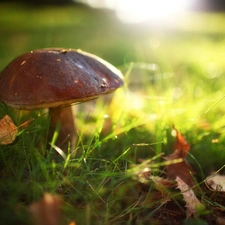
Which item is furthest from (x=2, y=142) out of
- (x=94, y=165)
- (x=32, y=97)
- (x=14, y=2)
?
(x=14, y=2)

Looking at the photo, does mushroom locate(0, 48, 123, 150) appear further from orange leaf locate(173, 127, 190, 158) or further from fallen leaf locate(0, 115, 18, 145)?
orange leaf locate(173, 127, 190, 158)

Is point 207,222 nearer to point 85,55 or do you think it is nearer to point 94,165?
point 94,165

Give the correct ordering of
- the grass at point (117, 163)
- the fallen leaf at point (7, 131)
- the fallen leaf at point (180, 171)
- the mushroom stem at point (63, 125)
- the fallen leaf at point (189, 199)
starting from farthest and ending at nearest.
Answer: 1. the mushroom stem at point (63, 125)
2. the fallen leaf at point (180, 171)
3. the fallen leaf at point (7, 131)
4. the fallen leaf at point (189, 199)
5. the grass at point (117, 163)

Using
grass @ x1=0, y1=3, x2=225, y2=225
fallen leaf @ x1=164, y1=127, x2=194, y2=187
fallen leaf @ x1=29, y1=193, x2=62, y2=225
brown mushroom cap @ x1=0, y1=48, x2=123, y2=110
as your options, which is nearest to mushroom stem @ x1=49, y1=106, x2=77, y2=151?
grass @ x1=0, y1=3, x2=225, y2=225

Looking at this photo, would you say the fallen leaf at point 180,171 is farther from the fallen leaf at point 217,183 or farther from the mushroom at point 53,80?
the mushroom at point 53,80

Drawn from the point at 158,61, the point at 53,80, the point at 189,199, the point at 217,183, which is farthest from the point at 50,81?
the point at 158,61

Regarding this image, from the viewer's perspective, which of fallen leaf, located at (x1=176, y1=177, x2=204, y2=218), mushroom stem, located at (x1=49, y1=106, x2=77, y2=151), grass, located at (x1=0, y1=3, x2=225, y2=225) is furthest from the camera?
mushroom stem, located at (x1=49, y1=106, x2=77, y2=151)

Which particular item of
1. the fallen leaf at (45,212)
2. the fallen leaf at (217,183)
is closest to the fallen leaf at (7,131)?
the fallen leaf at (45,212)
